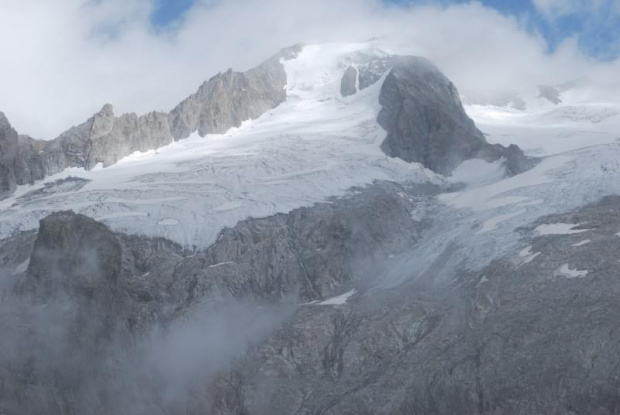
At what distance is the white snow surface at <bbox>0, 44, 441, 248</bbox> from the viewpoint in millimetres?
71125

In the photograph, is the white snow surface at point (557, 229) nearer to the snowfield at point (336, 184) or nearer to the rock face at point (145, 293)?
the snowfield at point (336, 184)

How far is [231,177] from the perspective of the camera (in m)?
79.6

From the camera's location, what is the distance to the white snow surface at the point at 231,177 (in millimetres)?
71125

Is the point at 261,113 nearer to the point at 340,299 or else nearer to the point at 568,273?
the point at 340,299

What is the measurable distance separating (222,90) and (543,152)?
43375mm

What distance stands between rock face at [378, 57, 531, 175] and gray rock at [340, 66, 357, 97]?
15096mm

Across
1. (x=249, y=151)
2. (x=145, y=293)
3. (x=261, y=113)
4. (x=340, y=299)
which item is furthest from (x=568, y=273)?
(x=261, y=113)

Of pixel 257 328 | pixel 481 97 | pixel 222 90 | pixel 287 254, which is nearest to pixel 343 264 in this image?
pixel 287 254

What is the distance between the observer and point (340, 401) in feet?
167

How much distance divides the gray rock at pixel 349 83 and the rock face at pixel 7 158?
134ft

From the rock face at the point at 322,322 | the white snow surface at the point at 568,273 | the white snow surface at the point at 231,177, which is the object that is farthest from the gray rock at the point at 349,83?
the white snow surface at the point at 568,273

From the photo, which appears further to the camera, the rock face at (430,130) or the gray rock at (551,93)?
the gray rock at (551,93)

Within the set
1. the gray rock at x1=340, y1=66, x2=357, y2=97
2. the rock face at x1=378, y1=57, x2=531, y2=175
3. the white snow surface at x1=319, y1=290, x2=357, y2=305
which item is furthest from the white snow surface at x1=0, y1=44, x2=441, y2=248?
the white snow surface at x1=319, y1=290, x2=357, y2=305

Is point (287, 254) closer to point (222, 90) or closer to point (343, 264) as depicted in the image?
point (343, 264)
